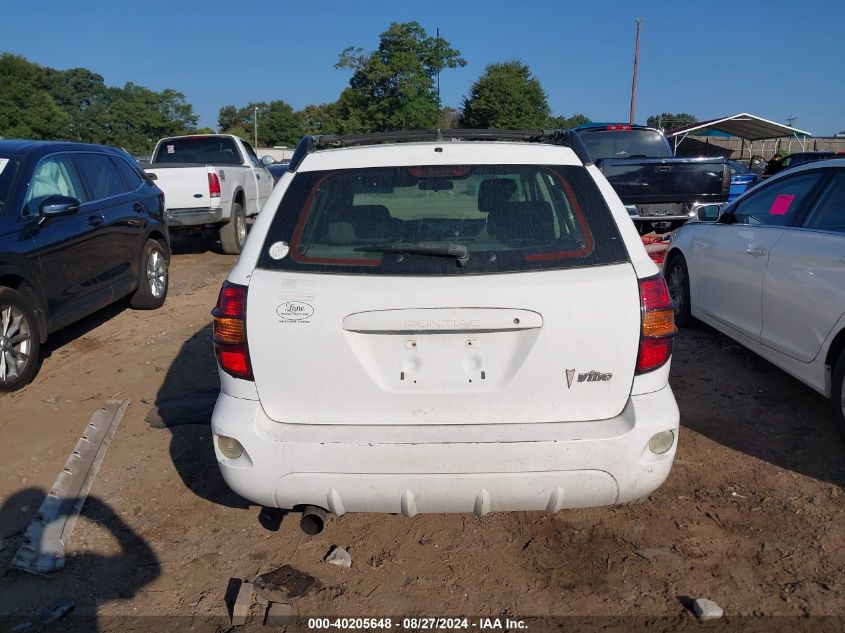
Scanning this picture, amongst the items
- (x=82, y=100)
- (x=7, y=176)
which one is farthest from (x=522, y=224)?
(x=82, y=100)

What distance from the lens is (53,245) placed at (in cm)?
569

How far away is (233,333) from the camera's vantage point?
2742mm

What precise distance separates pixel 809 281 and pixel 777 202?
1.06m

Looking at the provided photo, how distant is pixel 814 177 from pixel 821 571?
2.83 meters

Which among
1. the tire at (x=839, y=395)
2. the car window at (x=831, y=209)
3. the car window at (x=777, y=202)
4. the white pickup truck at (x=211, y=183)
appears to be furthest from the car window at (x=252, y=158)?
the tire at (x=839, y=395)

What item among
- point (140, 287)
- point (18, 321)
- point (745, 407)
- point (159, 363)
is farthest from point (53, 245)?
point (745, 407)

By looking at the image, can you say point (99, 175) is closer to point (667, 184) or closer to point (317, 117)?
point (667, 184)

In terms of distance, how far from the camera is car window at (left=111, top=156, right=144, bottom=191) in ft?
24.7

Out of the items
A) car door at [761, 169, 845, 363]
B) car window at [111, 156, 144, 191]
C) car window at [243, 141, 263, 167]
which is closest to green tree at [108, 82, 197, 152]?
car window at [243, 141, 263, 167]

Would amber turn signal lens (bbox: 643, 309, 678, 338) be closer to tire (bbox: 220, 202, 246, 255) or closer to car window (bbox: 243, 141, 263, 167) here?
tire (bbox: 220, 202, 246, 255)

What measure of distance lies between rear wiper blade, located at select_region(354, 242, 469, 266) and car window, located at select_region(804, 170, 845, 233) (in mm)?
2780

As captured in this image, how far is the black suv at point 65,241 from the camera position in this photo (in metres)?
5.22

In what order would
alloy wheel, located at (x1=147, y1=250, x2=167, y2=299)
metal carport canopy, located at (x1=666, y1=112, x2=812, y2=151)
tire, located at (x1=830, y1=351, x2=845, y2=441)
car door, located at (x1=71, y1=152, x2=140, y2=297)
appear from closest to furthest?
1. tire, located at (x1=830, y1=351, x2=845, y2=441)
2. car door, located at (x1=71, y1=152, x2=140, y2=297)
3. alloy wheel, located at (x1=147, y1=250, x2=167, y2=299)
4. metal carport canopy, located at (x1=666, y1=112, x2=812, y2=151)

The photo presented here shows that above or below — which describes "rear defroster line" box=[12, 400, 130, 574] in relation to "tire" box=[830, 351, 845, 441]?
below
